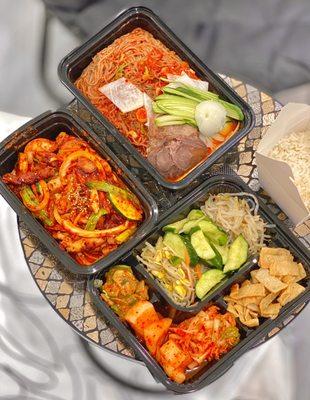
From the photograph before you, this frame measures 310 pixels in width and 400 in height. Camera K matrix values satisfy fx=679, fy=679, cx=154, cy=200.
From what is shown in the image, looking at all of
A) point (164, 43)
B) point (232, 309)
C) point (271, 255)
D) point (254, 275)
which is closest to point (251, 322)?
point (232, 309)

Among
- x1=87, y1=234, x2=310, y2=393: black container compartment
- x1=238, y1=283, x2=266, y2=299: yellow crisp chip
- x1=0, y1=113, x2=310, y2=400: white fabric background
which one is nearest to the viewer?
x1=87, y1=234, x2=310, y2=393: black container compartment

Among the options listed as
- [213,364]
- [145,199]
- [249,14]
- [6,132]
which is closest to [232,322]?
[213,364]

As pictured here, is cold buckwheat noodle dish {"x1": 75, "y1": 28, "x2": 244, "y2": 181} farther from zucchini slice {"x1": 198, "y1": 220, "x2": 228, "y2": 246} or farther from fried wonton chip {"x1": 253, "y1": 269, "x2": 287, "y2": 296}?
fried wonton chip {"x1": 253, "y1": 269, "x2": 287, "y2": 296}

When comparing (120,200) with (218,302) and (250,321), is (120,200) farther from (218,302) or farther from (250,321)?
(250,321)

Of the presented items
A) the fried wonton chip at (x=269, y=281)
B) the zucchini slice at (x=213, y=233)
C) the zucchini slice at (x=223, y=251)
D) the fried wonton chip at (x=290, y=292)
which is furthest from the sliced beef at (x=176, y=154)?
the fried wonton chip at (x=290, y=292)

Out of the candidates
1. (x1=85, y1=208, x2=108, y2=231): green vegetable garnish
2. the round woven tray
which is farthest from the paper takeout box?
(x1=85, y1=208, x2=108, y2=231): green vegetable garnish

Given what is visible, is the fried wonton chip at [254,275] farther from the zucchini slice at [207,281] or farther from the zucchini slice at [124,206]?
the zucchini slice at [124,206]

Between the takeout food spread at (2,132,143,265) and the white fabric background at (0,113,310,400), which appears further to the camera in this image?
the white fabric background at (0,113,310,400)
